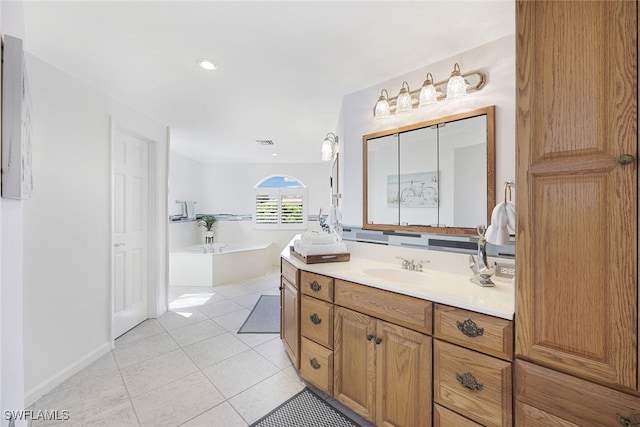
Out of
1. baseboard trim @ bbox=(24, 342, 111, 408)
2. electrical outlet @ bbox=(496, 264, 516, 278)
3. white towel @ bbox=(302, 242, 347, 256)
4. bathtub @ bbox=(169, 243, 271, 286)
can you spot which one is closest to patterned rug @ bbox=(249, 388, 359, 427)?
white towel @ bbox=(302, 242, 347, 256)

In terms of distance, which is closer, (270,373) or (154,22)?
(154,22)

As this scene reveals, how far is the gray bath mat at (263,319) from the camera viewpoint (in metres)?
2.63

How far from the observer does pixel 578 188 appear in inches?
32.5

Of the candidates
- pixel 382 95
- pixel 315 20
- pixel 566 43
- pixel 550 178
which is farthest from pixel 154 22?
pixel 550 178

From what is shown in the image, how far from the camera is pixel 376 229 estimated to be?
80.7 inches

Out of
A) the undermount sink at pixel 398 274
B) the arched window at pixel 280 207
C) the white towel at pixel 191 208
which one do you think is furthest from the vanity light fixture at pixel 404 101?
the white towel at pixel 191 208

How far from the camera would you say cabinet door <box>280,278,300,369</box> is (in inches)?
70.1

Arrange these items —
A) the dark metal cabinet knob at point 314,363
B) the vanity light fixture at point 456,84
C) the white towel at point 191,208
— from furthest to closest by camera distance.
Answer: the white towel at point 191,208
the dark metal cabinet knob at point 314,363
the vanity light fixture at point 456,84

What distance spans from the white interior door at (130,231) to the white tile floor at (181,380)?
0.23 metres

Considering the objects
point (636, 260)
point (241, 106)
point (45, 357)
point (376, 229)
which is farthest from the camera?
point (241, 106)

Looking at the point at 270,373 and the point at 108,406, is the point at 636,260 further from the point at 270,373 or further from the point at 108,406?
the point at 108,406

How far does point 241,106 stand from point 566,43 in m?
2.37

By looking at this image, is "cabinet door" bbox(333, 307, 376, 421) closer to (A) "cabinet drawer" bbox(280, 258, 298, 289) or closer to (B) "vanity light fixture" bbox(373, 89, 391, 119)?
(A) "cabinet drawer" bbox(280, 258, 298, 289)

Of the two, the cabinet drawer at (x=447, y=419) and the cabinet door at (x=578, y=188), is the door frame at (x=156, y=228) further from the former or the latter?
the cabinet door at (x=578, y=188)
